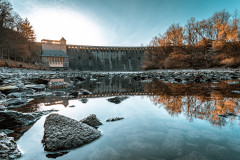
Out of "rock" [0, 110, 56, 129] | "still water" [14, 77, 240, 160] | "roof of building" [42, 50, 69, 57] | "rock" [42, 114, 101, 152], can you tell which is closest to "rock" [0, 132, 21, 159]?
"still water" [14, 77, 240, 160]

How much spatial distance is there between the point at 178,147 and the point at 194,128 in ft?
2.05

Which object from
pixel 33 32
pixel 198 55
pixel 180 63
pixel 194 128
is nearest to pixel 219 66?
pixel 198 55

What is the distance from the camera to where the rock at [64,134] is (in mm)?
1594

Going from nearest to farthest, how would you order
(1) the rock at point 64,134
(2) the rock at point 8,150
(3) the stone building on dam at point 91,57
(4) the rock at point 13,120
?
(2) the rock at point 8,150 → (1) the rock at point 64,134 → (4) the rock at point 13,120 → (3) the stone building on dam at point 91,57

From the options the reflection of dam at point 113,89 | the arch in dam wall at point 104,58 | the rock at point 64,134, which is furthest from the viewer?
the arch in dam wall at point 104,58

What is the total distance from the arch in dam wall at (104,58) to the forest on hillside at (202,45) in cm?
2242

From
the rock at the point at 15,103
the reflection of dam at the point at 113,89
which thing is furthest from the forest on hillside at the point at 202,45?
the rock at the point at 15,103

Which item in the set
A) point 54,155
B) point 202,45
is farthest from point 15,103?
point 202,45

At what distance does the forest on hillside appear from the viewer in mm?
21516

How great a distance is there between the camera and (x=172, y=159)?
1302mm

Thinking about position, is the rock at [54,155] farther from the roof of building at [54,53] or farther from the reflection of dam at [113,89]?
the roof of building at [54,53]

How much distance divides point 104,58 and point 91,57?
537 cm

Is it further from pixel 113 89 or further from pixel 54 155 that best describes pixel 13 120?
pixel 113 89

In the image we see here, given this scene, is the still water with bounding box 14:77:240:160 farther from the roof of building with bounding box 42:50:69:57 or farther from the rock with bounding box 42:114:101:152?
the roof of building with bounding box 42:50:69:57
